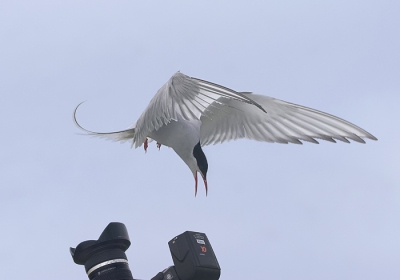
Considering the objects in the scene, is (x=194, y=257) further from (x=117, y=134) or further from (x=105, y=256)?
(x=117, y=134)

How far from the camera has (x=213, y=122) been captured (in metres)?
4.56

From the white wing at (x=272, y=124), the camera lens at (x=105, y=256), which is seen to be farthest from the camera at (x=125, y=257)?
the white wing at (x=272, y=124)

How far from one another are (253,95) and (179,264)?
7.72 ft

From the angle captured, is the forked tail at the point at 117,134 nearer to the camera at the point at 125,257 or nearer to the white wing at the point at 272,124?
the white wing at the point at 272,124

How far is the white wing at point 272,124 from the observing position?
3.86 metres

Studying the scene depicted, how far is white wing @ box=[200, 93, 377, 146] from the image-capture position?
152 inches

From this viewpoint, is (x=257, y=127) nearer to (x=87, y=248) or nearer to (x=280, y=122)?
(x=280, y=122)

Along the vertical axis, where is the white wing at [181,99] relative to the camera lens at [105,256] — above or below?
above

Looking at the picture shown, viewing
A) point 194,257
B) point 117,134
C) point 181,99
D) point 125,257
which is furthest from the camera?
point 117,134

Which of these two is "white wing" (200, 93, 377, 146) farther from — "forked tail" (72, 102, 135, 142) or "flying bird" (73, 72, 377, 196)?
"forked tail" (72, 102, 135, 142)

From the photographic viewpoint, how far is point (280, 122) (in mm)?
4258

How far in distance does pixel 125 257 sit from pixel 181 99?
123 centimetres

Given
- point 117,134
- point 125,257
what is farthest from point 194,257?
point 117,134

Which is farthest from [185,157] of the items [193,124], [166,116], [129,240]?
[129,240]
